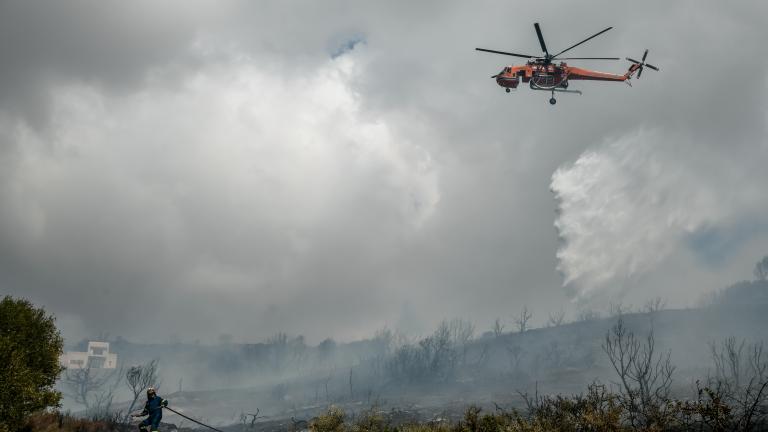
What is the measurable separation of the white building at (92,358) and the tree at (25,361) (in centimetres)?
17678

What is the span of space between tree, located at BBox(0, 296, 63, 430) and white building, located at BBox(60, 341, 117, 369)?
176781 mm

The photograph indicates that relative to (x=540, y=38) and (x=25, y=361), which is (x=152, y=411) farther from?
(x=540, y=38)

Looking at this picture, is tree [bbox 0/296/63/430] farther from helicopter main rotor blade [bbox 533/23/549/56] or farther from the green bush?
helicopter main rotor blade [bbox 533/23/549/56]

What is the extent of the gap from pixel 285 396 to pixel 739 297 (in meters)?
137

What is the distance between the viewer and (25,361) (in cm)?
2811

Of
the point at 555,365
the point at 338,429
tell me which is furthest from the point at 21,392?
the point at 555,365

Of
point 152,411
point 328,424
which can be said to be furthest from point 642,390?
point 152,411

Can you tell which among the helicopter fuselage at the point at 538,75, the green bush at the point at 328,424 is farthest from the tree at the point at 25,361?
the helicopter fuselage at the point at 538,75

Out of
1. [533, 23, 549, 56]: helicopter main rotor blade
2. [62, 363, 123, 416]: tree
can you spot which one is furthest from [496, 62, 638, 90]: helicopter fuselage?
[62, 363, 123, 416]: tree

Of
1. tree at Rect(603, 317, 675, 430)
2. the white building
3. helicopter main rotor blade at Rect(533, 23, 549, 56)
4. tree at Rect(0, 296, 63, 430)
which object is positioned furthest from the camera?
the white building

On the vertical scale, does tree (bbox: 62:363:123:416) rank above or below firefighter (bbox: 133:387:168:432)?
below

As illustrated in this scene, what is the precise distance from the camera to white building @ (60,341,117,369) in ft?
601

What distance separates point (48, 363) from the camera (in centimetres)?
3003

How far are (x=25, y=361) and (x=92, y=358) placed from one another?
190403 mm
